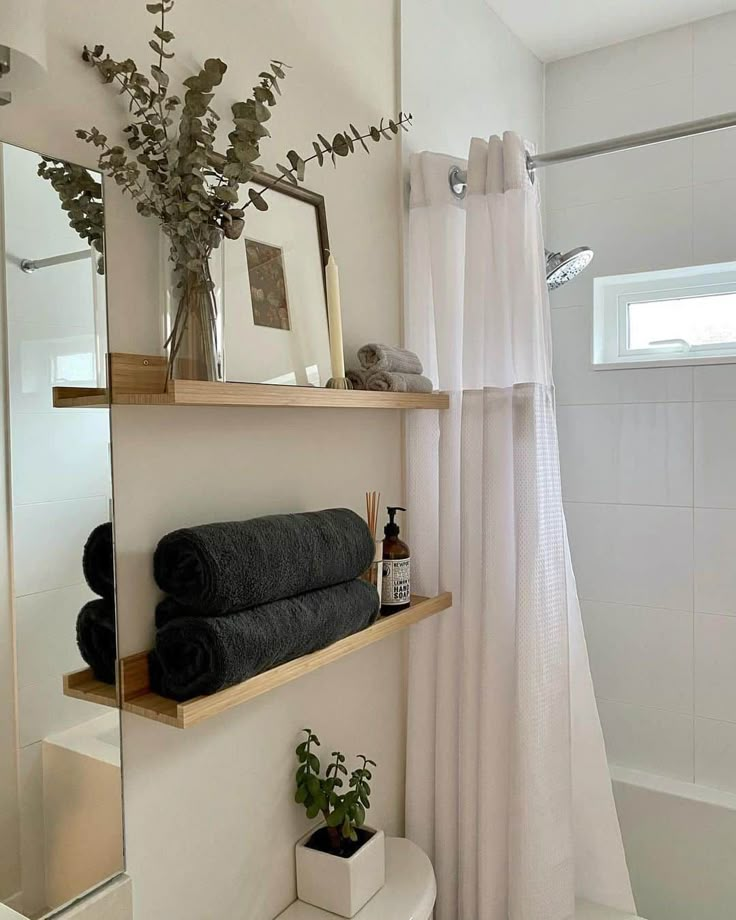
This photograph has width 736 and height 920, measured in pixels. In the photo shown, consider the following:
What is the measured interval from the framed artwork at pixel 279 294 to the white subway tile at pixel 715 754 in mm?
1569

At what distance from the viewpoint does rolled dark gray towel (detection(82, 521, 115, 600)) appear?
1.01 m

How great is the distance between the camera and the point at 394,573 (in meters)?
1.51

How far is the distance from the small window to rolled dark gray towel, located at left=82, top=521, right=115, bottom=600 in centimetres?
169

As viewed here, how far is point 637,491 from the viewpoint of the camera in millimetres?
2285

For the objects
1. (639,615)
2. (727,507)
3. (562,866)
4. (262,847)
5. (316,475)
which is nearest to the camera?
(262,847)

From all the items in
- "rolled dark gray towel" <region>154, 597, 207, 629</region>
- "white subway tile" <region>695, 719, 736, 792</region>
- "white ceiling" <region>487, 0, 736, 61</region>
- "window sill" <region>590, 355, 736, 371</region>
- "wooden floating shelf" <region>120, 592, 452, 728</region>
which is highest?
"white ceiling" <region>487, 0, 736, 61</region>

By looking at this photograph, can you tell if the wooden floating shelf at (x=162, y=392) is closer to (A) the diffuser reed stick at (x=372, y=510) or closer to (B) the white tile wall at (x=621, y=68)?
(A) the diffuser reed stick at (x=372, y=510)

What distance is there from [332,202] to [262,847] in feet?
3.78

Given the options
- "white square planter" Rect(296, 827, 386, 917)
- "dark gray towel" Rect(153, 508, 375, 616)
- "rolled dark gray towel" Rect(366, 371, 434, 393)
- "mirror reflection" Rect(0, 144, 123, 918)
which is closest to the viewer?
Answer: "mirror reflection" Rect(0, 144, 123, 918)

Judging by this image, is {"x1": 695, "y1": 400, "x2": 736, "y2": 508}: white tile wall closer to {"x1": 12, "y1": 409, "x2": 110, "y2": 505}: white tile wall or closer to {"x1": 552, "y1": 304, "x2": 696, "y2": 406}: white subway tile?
{"x1": 552, "y1": 304, "x2": 696, "y2": 406}: white subway tile

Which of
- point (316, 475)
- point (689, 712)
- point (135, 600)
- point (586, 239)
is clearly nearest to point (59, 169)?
point (135, 600)

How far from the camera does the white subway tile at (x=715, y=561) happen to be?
2.15 metres

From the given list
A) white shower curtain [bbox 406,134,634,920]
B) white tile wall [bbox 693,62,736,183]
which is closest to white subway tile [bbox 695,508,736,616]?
white shower curtain [bbox 406,134,634,920]

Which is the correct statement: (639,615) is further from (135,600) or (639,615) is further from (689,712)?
(135,600)
